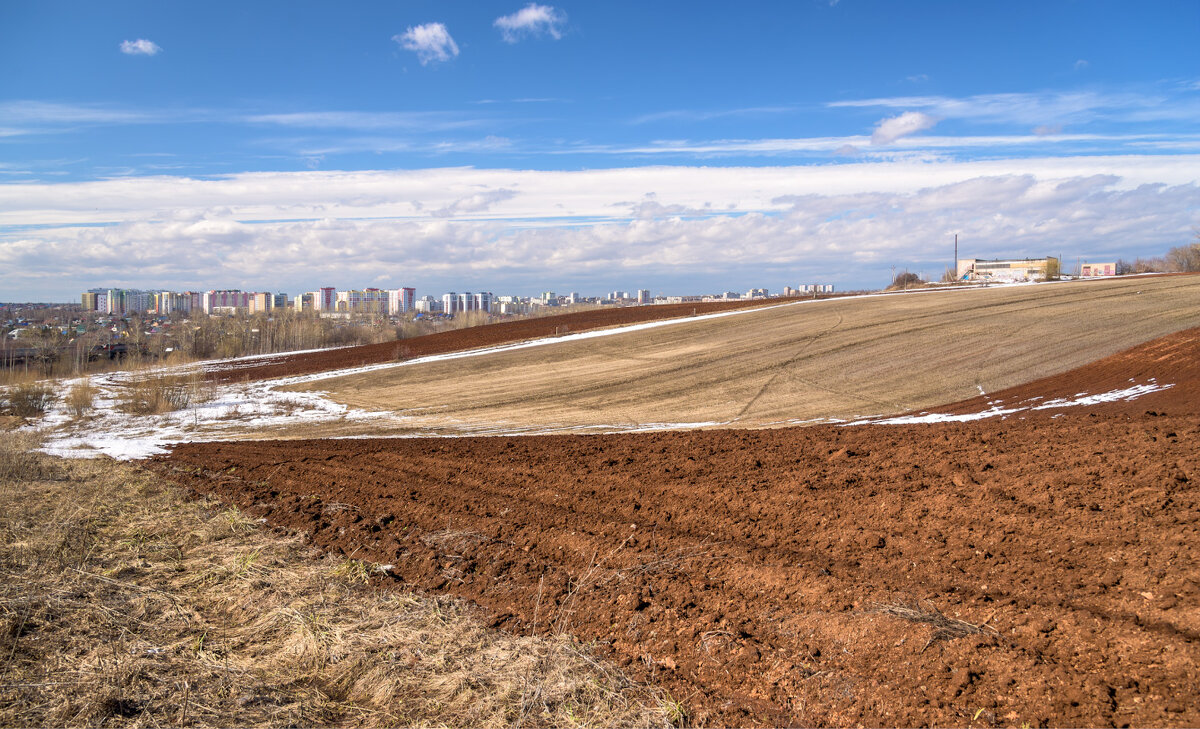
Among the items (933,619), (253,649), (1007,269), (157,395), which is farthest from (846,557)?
(1007,269)

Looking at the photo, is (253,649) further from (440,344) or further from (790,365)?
(440,344)

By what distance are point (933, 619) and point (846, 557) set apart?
1.33m

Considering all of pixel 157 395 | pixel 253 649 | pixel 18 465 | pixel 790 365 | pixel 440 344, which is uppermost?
pixel 440 344

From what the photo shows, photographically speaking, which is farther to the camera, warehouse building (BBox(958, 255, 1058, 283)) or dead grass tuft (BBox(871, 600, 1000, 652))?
warehouse building (BBox(958, 255, 1058, 283))

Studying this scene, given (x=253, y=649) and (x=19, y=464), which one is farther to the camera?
(x=19, y=464)

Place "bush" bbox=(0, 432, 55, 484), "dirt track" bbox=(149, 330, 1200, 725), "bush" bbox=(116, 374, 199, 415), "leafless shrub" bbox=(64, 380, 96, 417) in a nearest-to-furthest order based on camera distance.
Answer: "dirt track" bbox=(149, 330, 1200, 725), "bush" bbox=(0, 432, 55, 484), "leafless shrub" bbox=(64, 380, 96, 417), "bush" bbox=(116, 374, 199, 415)

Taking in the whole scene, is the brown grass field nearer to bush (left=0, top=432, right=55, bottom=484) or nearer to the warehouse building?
bush (left=0, top=432, right=55, bottom=484)

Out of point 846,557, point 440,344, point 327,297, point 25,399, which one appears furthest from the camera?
point 327,297

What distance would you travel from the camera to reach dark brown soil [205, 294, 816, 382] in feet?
100

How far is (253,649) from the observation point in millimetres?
5160

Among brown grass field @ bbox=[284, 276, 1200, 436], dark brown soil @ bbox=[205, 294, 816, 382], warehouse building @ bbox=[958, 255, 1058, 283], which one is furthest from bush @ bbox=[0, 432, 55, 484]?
warehouse building @ bbox=[958, 255, 1058, 283]

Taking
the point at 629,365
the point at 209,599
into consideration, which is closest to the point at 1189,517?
the point at 209,599

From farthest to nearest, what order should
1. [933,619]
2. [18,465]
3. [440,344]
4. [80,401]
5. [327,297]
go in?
[327,297], [440,344], [80,401], [18,465], [933,619]

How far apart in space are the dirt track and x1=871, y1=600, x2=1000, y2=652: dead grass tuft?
0.04 metres
